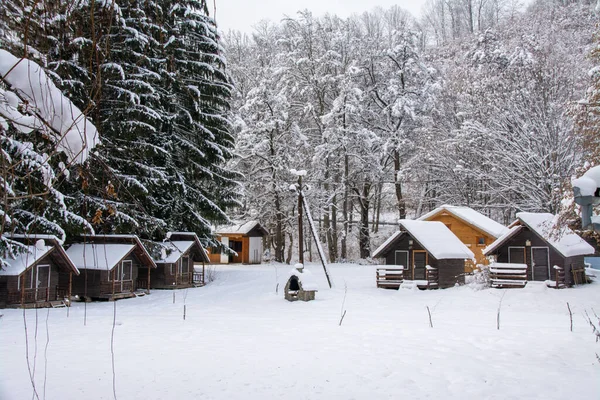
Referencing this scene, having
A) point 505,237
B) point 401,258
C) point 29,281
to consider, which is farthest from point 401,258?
point 29,281

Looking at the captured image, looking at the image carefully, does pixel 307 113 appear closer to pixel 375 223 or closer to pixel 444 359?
pixel 375 223

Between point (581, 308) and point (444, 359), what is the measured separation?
1095 cm

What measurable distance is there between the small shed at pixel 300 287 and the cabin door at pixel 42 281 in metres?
9.52

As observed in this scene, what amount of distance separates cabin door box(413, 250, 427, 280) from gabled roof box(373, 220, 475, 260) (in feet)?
2.49

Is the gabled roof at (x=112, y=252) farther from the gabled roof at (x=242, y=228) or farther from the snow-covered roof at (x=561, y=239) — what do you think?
the snow-covered roof at (x=561, y=239)

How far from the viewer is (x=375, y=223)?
44.0m

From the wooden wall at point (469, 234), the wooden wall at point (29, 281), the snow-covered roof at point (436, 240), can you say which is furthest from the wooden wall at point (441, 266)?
the wooden wall at point (29, 281)

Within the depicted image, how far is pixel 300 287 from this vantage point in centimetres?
2139

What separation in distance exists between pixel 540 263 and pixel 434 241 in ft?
16.7

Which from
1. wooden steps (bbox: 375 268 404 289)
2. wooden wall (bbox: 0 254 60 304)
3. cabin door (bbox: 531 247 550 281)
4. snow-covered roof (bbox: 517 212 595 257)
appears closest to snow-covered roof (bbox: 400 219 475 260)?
wooden steps (bbox: 375 268 404 289)

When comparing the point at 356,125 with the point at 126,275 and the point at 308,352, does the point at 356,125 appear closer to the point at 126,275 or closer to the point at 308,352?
the point at 126,275

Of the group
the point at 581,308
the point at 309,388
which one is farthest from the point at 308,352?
the point at 581,308

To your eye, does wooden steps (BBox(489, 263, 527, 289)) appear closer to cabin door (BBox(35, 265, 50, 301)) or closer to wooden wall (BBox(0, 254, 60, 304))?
wooden wall (BBox(0, 254, 60, 304))

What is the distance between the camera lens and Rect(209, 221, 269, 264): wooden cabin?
133 ft
